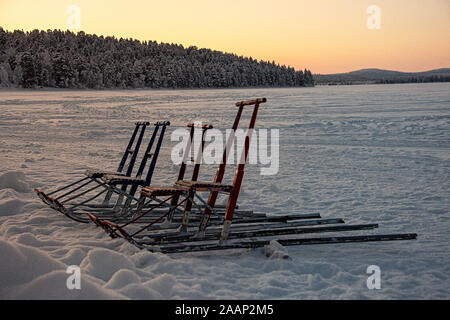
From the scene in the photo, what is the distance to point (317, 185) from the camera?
880cm

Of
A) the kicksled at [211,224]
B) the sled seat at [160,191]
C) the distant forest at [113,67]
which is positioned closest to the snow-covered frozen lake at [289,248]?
the kicksled at [211,224]

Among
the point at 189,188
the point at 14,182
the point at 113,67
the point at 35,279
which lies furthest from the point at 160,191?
the point at 113,67

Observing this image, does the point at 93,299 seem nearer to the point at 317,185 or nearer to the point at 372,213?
the point at 372,213

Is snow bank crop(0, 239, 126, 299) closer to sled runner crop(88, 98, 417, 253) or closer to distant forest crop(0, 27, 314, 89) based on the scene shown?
sled runner crop(88, 98, 417, 253)

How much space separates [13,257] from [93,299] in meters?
0.81

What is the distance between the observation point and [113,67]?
102000mm

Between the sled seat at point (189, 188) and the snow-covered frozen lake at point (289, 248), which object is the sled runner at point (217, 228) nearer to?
the sled seat at point (189, 188)

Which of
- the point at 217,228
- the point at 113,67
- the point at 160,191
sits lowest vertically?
the point at 217,228

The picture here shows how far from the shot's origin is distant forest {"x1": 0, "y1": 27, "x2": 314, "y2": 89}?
281 feet

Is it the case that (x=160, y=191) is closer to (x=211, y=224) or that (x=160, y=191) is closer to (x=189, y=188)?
(x=189, y=188)

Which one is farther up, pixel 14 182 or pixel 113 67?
pixel 113 67

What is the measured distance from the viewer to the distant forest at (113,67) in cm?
8550

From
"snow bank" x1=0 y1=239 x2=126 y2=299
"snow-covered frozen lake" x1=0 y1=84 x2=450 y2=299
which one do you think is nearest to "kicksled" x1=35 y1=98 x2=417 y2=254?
"snow-covered frozen lake" x1=0 y1=84 x2=450 y2=299
